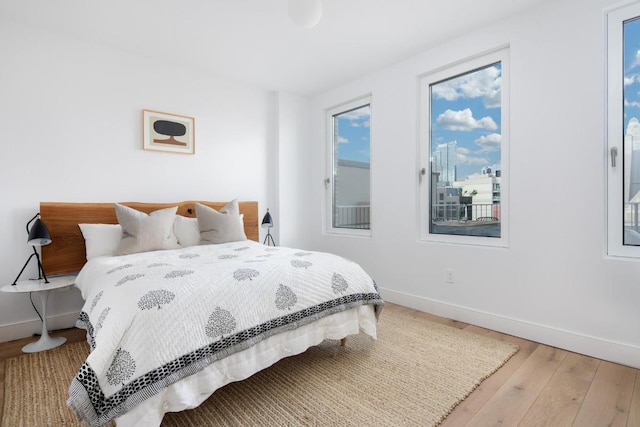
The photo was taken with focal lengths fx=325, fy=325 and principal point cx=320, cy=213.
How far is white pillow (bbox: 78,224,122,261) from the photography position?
2.56 m

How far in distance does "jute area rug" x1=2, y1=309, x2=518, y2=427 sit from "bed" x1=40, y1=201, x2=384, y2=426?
0.19 metres

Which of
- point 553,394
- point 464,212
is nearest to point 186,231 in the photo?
A: point 464,212

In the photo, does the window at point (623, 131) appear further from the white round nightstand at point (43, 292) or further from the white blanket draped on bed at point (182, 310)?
the white round nightstand at point (43, 292)

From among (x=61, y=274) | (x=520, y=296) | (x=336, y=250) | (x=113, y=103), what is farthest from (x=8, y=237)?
(x=520, y=296)

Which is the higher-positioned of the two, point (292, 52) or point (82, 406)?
point (292, 52)

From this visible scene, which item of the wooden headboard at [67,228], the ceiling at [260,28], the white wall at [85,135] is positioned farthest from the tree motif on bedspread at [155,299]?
the ceiling at [260,28]

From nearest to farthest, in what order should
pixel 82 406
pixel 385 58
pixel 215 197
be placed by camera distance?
pixel 82 406 → pixel 385 58 → pixel 215 197

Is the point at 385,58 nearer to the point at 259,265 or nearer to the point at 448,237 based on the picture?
the point at 448,237

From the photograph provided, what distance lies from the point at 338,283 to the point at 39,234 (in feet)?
7.06

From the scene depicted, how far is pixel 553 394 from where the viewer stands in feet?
5.61

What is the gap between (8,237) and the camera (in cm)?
251

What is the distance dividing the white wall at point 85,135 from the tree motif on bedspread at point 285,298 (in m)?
2.11

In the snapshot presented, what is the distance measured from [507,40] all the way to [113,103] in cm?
338

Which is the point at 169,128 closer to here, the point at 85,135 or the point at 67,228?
the point at 85,135
